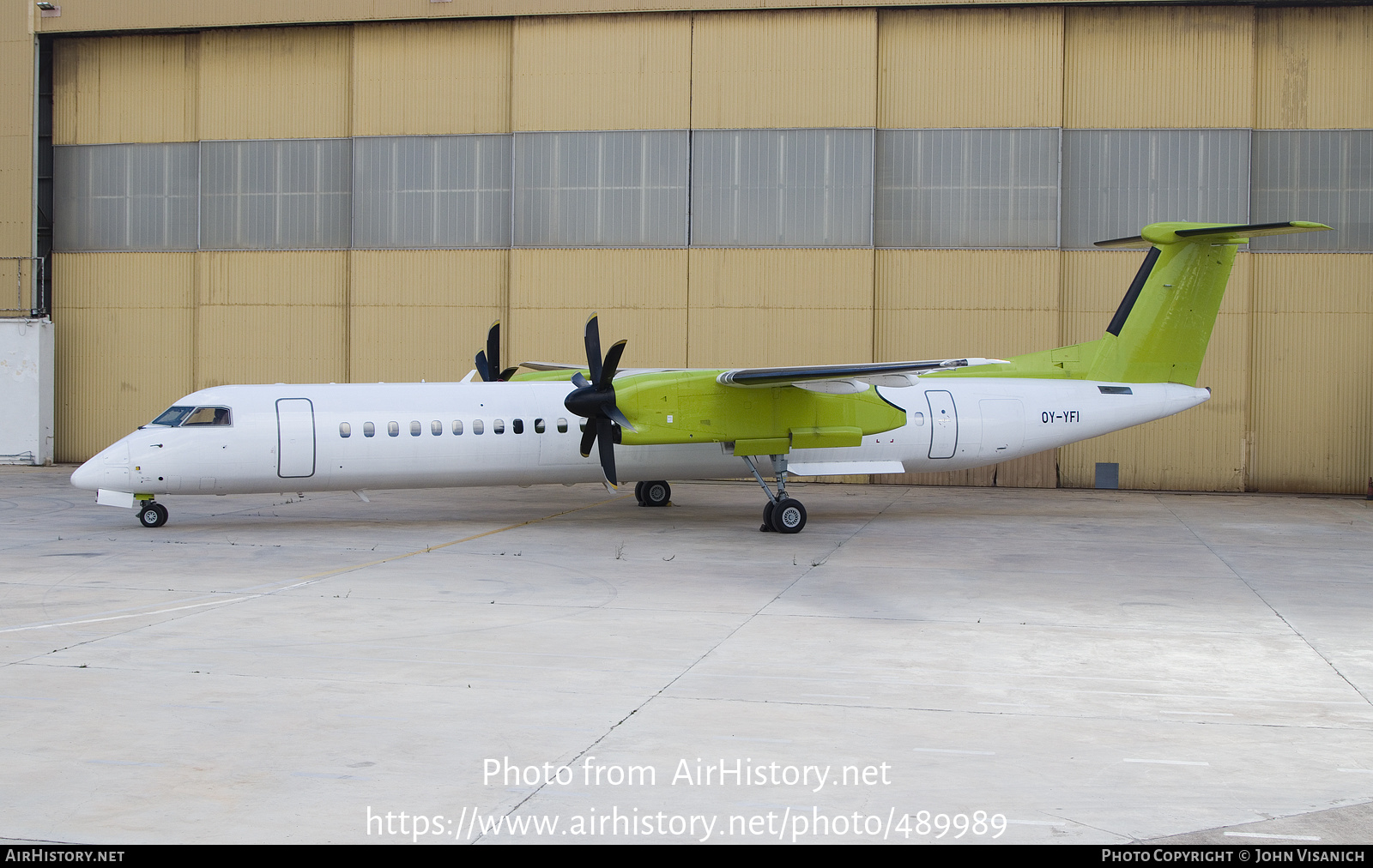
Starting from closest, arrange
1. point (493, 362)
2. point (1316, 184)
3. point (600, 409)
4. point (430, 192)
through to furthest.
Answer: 1. point (600, 409)
2. point (493, 362)
3. point (1316, 184)
4. point (430, 192)

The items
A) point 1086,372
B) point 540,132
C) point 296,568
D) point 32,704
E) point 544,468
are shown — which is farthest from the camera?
point 540,132

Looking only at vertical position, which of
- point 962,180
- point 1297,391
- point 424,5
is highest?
point 424,5

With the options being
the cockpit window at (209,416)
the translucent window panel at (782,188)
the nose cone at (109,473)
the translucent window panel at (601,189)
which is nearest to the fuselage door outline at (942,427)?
the translucent window panel at (782,188)

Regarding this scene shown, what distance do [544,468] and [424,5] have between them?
15577 mm

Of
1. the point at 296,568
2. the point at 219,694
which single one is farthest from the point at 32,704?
the point at 296,568

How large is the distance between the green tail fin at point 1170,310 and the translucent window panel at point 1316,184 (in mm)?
6695

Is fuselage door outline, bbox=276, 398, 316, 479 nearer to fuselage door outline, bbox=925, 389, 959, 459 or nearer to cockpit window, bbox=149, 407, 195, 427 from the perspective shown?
cockpit window, bbox=149, 407, 195, 427

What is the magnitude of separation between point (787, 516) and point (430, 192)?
51.7 feet

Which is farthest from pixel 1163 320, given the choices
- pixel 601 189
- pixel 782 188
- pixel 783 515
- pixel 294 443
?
pixel 294 443

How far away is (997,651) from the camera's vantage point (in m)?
10.7

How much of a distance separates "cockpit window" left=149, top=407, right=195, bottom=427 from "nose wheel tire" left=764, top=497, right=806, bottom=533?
9.78 meters

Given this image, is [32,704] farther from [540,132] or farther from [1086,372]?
[540,132]

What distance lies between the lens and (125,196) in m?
31.3

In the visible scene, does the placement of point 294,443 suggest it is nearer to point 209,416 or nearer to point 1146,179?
point 209,416
